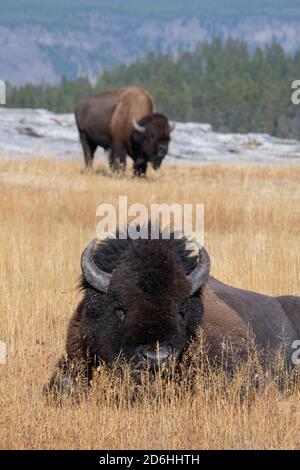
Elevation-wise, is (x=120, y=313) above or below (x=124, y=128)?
below

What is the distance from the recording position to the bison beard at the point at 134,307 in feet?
20.0

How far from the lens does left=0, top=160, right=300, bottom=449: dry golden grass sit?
19.3ft

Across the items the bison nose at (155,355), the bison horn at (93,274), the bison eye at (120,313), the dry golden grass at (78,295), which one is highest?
the bison horn at (93,274)

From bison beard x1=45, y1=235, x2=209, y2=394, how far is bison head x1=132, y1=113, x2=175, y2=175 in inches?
768

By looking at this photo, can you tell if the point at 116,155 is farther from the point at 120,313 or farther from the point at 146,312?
the point at 146,312

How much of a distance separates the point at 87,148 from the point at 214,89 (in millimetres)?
88805

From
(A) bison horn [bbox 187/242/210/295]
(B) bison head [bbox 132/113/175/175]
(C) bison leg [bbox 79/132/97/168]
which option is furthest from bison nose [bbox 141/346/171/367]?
(C) bison leg [bbox 79/132/97/168]

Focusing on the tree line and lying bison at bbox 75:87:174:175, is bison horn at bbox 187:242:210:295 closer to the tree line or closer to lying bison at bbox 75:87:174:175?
lying bison at bbox 75:87:174:175

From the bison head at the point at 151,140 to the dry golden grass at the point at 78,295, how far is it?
1463mm

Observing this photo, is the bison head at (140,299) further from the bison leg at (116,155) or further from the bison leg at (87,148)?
the bison leg at (87,148)

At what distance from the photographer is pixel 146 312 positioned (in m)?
6.11

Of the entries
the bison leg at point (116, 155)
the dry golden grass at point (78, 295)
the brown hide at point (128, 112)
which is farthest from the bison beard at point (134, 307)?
the brown hide at point (128, 112)

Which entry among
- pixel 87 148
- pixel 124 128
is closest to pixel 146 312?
pixel 124 128

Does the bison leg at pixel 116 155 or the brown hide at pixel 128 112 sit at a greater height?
the brown hide at pixel 128 112
